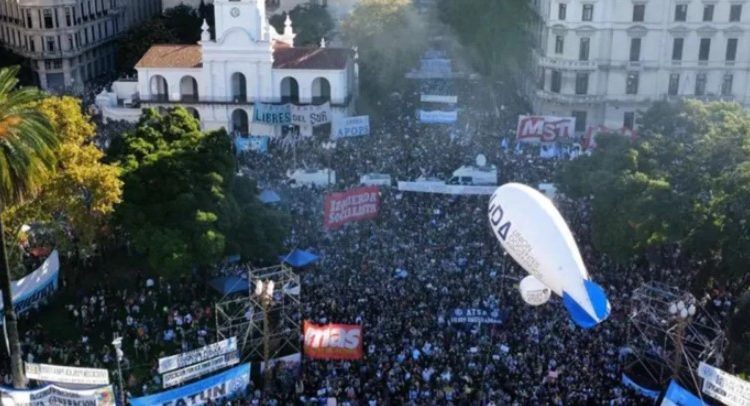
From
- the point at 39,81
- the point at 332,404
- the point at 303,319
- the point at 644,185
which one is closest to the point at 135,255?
the point at 303,319

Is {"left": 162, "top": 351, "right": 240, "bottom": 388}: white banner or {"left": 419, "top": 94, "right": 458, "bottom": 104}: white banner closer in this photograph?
{"left": 162, "top": 351, "right": 240, "bottom": 388}: white banner

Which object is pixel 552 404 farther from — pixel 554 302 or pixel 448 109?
pixel 448 109

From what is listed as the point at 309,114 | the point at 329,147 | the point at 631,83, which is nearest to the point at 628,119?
the point at 631,83

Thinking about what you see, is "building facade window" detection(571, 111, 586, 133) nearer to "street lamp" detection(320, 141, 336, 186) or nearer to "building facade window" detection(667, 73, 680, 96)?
"building facade window" detection(667, 73, 680, 96)

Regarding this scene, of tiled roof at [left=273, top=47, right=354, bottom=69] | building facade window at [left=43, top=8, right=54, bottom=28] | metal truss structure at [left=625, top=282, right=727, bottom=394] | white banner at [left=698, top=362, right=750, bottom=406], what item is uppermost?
building facade window at [left=43, top=8, right=54, bottom=28]

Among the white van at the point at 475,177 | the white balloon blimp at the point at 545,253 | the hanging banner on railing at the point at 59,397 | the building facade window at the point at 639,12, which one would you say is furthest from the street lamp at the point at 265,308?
the building facade window at the point at 639,12

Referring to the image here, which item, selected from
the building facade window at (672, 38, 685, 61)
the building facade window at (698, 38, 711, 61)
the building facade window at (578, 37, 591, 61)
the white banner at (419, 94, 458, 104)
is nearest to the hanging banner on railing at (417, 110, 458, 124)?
the white banner at (419, 94, 458, 104)
